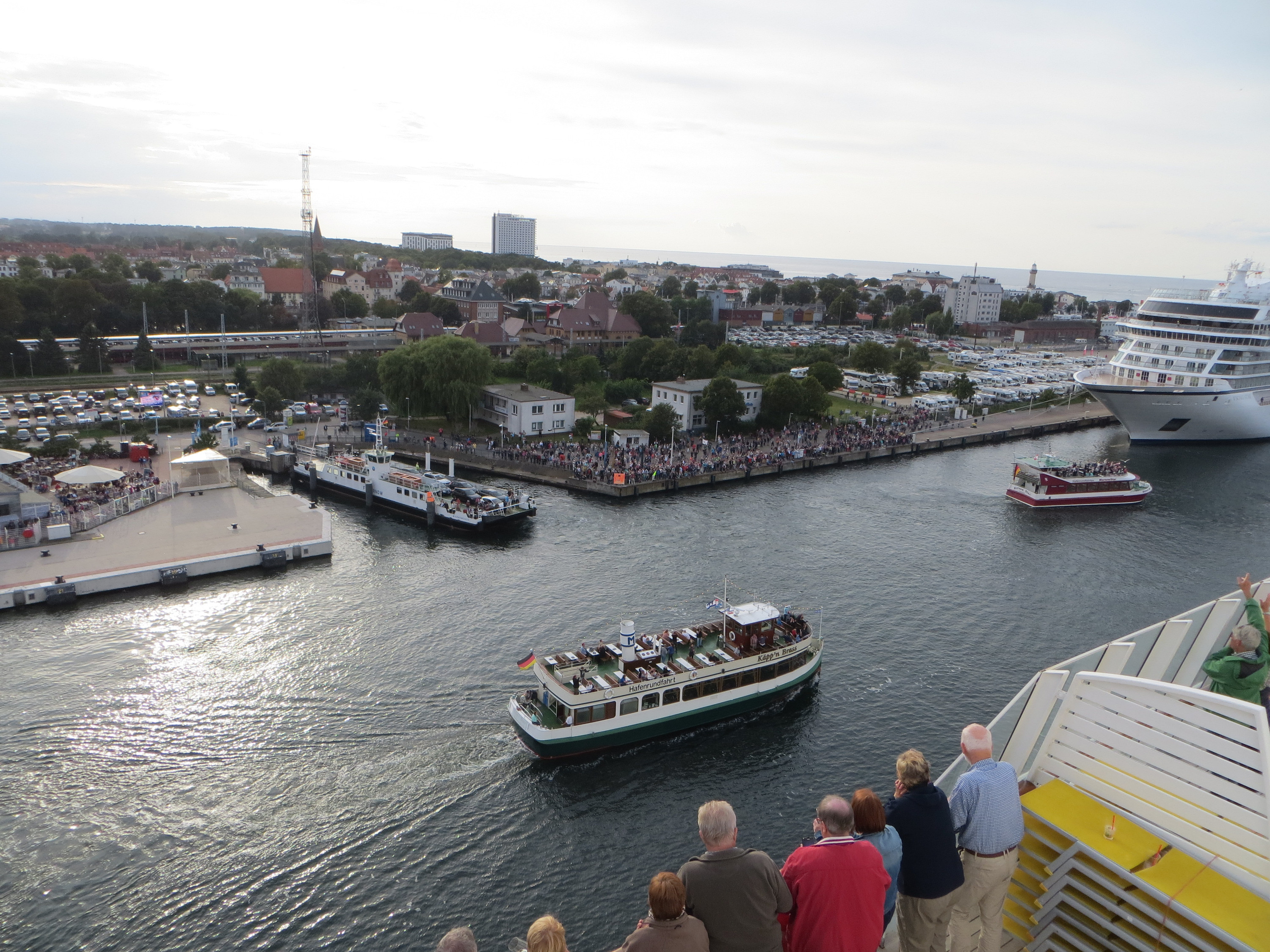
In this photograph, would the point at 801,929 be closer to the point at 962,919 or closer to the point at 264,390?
the point at 962,919

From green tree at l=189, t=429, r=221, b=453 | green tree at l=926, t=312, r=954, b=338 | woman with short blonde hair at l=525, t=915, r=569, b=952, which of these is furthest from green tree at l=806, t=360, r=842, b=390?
green tree at l=926, t=312, r=954, b=338

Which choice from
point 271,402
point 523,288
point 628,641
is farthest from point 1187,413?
point 523,288

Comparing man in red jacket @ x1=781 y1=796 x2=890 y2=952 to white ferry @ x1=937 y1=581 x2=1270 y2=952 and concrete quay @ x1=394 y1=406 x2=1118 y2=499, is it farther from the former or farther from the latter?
concrete quay @ x1=394 y1=406 x2=1118 y2=499

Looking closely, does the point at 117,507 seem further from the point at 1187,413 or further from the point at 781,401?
the point at 1187,413

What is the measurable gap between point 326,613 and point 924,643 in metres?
13.6

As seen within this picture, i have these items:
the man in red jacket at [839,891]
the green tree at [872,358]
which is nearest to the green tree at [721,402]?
the green tree at [872,358]

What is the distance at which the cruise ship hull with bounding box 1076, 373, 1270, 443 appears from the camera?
1543 inches

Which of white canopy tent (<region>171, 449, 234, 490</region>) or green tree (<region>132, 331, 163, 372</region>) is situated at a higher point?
green tree (<region>132, 331, 163, 372</region>)

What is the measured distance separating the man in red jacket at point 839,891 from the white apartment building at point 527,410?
32.7 meters

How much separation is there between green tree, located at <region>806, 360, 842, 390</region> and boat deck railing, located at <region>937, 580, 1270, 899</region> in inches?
1619

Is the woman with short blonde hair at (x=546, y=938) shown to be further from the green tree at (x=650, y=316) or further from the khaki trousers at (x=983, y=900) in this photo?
the green tree at (x=650, y=316)

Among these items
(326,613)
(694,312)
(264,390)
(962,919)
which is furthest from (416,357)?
(694,312)

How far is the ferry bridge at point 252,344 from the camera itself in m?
49.8

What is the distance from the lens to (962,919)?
376cm
